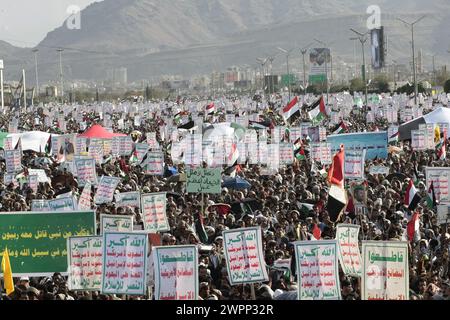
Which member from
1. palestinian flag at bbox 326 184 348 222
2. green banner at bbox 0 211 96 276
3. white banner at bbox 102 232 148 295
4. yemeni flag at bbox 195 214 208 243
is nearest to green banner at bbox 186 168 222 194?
yemeni flag at bbox 195 214 208 243

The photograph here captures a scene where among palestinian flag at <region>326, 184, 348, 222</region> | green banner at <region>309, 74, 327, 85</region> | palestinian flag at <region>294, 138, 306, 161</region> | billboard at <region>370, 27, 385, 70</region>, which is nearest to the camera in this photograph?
palestinian flag at <region>326, 184, 348, 222</region>

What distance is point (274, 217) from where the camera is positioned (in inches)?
699

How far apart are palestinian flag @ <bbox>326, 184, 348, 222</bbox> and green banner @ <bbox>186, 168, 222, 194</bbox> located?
3.90 metres

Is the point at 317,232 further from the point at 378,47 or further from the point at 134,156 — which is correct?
the point at 378,47

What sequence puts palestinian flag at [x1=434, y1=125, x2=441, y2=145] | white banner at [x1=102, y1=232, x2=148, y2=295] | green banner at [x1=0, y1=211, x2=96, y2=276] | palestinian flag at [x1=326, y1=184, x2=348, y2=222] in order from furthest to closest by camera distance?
palestinian flag at [x1=434, y1=125, x2=441, y2=145] → palestinian flag at [x1=326, y1=184, x2=348, y2=222] → green banner at [x1=0, y1=211, x2=96, y2=276] → white banner at [x1=102, y1=232, x2=148, y2=295]

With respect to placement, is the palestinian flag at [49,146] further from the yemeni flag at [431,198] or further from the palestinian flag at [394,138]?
the yemeni flag at [431,198]

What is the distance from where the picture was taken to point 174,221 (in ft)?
56.9

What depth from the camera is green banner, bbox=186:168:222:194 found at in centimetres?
1922

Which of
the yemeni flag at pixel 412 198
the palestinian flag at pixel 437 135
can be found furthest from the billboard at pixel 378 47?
the yemeni flag at pixel 412 198

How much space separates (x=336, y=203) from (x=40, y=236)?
435cm

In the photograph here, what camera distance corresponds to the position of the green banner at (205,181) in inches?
757

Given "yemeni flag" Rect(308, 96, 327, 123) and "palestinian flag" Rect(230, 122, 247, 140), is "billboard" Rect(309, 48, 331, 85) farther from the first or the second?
"palestinian flag" Rect(230, 122, 247, 140)

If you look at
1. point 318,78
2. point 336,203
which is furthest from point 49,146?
point 318,78
